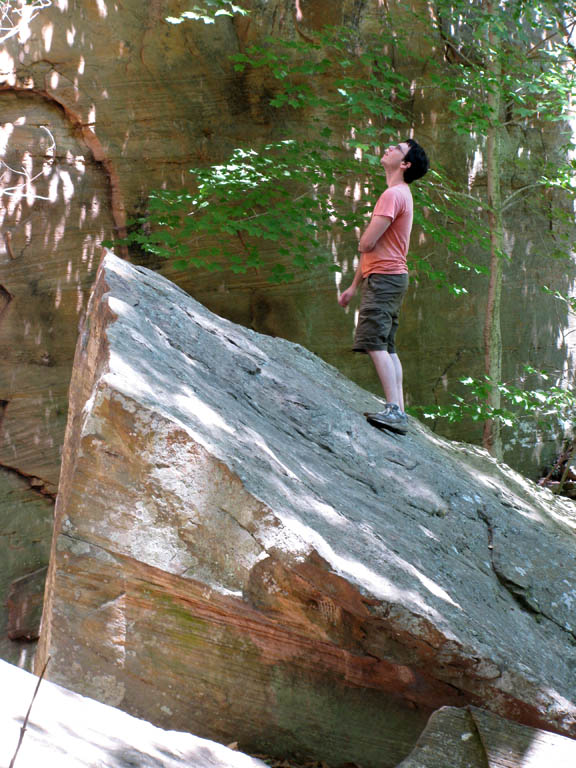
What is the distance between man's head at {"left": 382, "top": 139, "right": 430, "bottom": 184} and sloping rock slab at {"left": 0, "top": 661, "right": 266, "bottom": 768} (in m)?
3.76

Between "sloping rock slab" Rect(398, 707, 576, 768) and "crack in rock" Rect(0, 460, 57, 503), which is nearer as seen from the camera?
"sloping rock slab" Rect(398, 707, 576, 768)

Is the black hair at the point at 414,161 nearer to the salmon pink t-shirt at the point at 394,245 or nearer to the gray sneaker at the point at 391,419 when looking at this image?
the salmon pink t-shirt at the point at 394,245

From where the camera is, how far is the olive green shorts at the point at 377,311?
484cm

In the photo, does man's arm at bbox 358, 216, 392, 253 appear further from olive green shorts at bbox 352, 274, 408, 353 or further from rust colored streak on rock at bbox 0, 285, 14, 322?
rust colored streak on rock at bbox 0, 285, 14, 322

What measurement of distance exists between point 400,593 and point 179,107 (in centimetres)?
642

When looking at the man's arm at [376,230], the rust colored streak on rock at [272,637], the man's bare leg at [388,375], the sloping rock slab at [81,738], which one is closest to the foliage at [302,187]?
the man's arm at [376,230]

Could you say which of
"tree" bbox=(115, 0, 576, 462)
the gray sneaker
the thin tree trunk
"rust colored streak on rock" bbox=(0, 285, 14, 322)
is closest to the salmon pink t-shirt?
the gray sneaker

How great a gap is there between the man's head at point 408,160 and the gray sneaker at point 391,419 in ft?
5.11

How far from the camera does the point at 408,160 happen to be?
4.79 meters

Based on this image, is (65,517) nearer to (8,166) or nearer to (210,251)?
(210,251)

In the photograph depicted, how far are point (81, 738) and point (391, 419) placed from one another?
3.30m

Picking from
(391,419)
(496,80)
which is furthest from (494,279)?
(391,419)

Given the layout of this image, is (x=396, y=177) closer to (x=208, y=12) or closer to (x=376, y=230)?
(x=376, y=230)

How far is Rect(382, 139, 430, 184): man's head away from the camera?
4.79 m
